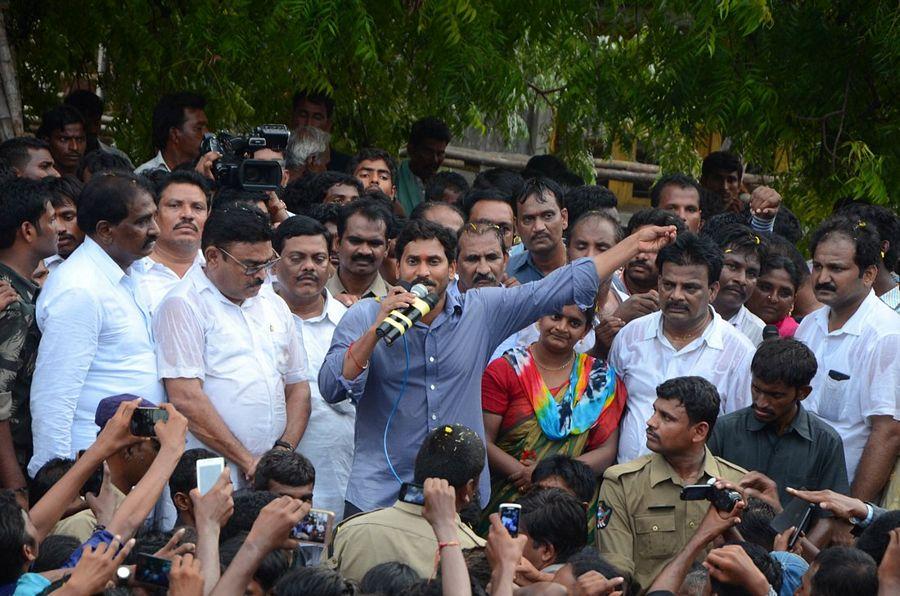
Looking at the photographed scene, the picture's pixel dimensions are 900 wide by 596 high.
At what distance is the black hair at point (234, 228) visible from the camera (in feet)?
24.1

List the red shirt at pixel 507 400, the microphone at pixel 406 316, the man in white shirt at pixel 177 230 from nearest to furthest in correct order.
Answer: the microphone at pixel 406 316
the red shirt at pixel 507 400
the man in white shirt at pixel 177 230

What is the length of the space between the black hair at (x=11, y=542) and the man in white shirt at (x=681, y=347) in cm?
346

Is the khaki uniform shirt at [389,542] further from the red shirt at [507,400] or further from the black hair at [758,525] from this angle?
the red shirt at [507,400]

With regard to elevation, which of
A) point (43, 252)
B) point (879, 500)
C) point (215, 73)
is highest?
point (215, 73)

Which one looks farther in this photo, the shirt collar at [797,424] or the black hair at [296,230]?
the black hair at [296,230]

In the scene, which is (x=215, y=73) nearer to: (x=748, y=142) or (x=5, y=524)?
(x=748, y=142)

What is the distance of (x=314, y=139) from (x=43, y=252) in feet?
10.9

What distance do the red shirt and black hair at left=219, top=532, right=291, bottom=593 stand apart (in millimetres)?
2101

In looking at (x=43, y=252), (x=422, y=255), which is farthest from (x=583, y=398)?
(x=43, y=252)

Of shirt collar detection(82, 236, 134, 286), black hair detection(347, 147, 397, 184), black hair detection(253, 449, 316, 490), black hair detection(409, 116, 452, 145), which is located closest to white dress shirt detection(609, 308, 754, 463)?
black hair detection(253, 449, 316, 490)

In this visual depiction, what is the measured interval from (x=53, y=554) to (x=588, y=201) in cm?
497

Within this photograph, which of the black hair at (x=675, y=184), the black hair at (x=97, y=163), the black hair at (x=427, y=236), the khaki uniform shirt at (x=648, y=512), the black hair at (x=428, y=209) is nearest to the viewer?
the khaki uniform shirt at (x=648, y=512)

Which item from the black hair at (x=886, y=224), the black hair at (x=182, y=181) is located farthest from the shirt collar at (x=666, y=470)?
the black hair at (x=182, y=181)

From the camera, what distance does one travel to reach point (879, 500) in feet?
25.5
